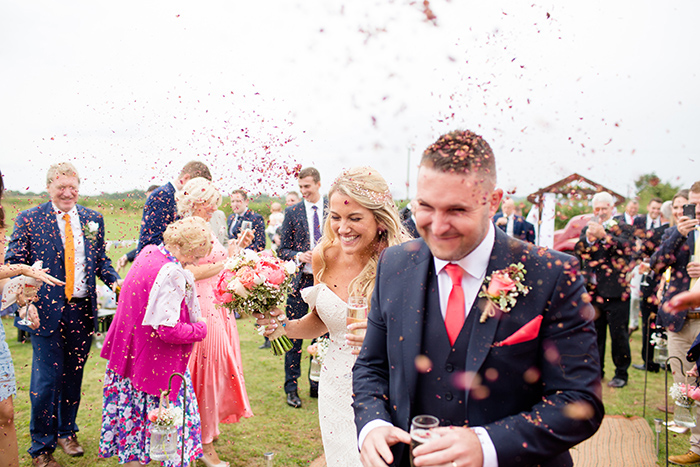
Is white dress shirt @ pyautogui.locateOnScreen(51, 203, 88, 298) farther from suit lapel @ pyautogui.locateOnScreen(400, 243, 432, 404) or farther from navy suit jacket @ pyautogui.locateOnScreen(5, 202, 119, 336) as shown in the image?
suit lapel @ pyautogui.locateOnScreen(400, 243, 432, 404)

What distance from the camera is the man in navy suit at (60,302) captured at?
4.79 meters

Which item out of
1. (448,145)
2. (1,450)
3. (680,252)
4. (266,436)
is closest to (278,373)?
(266,436)

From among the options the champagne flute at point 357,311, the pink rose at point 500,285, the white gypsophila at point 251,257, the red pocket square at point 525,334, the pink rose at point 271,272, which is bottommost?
the champagne flute at point 357,311

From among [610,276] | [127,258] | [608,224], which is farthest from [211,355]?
[610,276]

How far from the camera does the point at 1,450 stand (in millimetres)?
3877

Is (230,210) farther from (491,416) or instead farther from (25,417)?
(491,416)

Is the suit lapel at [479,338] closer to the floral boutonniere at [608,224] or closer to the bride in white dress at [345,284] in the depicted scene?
the bride in white dress at [345,284]

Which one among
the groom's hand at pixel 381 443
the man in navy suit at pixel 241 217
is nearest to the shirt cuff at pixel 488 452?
the groom's hand at pixel 381 443

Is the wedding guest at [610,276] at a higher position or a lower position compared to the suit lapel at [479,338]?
lower

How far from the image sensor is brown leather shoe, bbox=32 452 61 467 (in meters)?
4.70

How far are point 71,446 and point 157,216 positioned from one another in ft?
8.80

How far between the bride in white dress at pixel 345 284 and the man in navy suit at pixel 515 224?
27.8 feet

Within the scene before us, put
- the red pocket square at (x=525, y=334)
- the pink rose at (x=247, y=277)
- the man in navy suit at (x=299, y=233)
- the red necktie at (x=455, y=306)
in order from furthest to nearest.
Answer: the man in navy suit at (x=299, y=233)
the pink rose at (x=247, y=277)
the red necktie at (x=455, y=306)
the red pocket square at (x=525, y=334)

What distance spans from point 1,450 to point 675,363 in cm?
717
